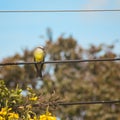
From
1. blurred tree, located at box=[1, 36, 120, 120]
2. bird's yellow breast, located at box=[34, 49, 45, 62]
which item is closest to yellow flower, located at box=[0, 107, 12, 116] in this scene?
bird's yellow breast, located at box=[34, 49, 45, 62]

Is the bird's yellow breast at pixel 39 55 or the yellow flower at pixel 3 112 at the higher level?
the bird's yellow breast at pixel 39 55

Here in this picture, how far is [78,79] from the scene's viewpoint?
2550 centimetres

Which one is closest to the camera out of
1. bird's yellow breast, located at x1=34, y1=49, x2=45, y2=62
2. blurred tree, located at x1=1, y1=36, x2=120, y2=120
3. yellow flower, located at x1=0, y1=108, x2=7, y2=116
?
yellow flower, located at x1=0, y1=108, x2=7, y2=116

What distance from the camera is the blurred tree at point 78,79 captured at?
80.1ft

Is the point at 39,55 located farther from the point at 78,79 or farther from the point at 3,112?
the point at 78,79

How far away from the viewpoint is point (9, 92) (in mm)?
4715

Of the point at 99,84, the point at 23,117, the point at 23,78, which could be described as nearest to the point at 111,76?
the point at 99,84

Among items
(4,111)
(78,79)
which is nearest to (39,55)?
(4,111)

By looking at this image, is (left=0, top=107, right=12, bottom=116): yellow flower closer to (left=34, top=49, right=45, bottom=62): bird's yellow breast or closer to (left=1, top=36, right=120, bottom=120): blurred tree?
(left=34, top=49, right=45, bottom=62): bird's yellow breast

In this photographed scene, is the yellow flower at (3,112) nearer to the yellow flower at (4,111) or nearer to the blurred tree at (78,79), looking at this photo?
the yellow flower at (4,111)

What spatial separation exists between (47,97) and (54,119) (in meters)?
0.61

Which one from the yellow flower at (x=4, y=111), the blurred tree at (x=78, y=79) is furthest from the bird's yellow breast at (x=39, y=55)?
the blurred tree at (x=78, y=79)

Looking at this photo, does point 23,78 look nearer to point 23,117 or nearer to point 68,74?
point 68,74

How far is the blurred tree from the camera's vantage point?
80.1 ft
